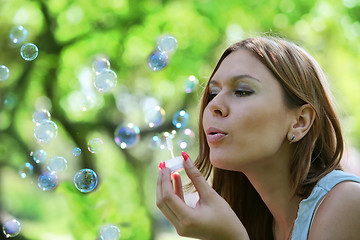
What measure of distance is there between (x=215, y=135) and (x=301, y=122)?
0.35 metres

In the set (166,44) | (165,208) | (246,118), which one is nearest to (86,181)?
(166,44)

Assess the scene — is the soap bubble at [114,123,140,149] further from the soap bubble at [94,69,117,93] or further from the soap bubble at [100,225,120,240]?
the soap bubble at [100,225,120,240]

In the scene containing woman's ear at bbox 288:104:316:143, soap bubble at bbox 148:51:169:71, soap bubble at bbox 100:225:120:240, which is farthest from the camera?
soap bubble at bbox 148:51:169:71

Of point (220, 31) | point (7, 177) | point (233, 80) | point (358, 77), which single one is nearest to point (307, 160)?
point (233, 80)

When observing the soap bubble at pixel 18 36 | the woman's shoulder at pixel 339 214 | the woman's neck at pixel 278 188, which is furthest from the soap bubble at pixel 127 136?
the woman's shoulder at pixel 339 214

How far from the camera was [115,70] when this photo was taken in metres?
5.98

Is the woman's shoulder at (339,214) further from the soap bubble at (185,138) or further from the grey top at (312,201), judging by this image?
the soap bubble at (185,138)

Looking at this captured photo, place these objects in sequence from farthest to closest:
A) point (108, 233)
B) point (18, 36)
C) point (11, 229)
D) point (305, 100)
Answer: point (18, 36) → point (11, 229) → point (108, 233) → point (305, 100)

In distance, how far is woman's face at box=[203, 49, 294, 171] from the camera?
64.0 inches

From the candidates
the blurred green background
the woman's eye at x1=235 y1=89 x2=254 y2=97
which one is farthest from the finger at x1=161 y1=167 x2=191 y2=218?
the blurred green background

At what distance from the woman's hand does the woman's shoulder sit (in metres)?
0.26

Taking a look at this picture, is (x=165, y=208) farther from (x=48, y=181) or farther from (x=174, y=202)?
(x=48, y=181)

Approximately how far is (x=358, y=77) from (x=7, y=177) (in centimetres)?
584

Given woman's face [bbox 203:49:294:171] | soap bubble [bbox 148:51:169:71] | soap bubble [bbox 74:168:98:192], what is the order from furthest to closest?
soap bubble [bbox 148:51:169:71] → soap bubble [bbox 74:168:98:192] → woman's face [bbox 203:49:294:171]
